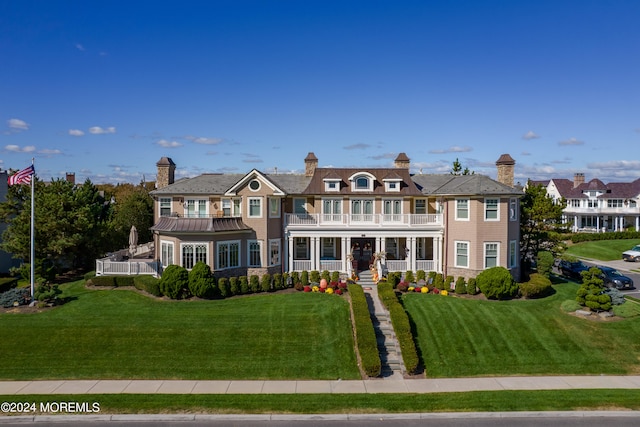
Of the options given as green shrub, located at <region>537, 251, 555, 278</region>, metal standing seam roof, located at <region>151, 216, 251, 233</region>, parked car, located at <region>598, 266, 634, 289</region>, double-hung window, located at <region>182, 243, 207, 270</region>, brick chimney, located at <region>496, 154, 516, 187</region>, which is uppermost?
brick chimney, located at <region>496, 154, 516, 187</region>

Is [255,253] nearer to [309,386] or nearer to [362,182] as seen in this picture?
[362,182]

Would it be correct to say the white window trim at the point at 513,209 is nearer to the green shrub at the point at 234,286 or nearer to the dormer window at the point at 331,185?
the dormer window at the point at 331,185

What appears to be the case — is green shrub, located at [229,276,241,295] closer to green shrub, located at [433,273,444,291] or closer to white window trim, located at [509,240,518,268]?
green shrub, located at [433,273,444,291]

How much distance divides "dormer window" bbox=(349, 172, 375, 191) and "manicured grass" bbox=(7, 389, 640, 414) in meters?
18.3

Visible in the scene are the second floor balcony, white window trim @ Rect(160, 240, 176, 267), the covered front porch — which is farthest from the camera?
the second floor balcony

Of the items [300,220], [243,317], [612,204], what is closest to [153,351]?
[243,317]

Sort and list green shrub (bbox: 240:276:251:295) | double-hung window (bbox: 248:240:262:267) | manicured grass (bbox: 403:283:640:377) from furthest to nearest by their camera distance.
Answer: double-hung window (bbox: 248:240:262:267)
green shrub (bbox: 240:276:251:295)
manicured grass (bbox: 403:283:640:377)

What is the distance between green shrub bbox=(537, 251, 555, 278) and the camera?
29.8 meters

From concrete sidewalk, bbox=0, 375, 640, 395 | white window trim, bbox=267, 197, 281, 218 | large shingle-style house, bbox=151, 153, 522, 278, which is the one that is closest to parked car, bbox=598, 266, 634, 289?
large shingle-style house, bbox=151, 153, 522, 278

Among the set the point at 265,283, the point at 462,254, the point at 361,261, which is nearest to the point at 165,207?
the point at 265,283

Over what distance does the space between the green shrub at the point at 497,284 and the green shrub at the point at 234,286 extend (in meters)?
14.8

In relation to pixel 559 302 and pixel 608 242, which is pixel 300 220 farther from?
pixel 608 242

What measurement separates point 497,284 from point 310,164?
1687 cm

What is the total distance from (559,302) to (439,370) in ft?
39.5
